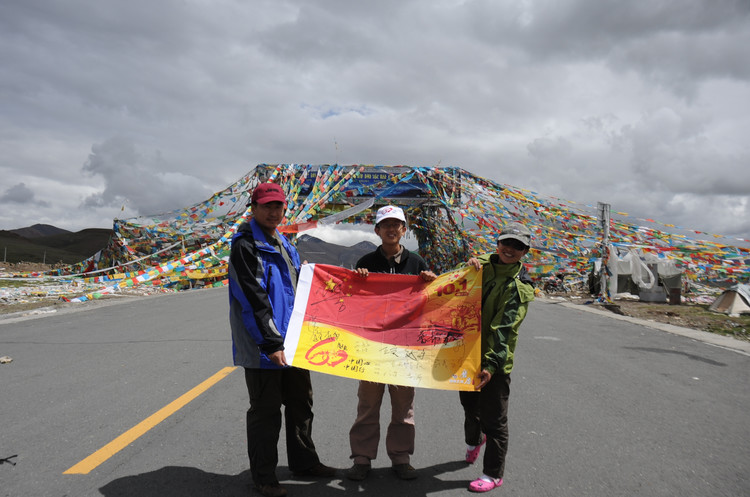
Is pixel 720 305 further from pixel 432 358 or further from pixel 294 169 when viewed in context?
pixel 294 169

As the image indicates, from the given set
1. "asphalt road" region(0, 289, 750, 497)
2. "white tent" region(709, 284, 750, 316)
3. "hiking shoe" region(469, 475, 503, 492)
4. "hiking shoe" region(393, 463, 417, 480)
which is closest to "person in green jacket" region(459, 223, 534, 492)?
"hiking shoe" region(469, 475, 503, 492)

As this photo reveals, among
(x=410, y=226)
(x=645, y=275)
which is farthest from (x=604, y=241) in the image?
(x=410, y=226)

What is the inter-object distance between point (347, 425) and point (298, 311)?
1343 millimetres

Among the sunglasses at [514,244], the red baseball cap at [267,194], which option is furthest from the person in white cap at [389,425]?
the red baseball cap at [267,194]

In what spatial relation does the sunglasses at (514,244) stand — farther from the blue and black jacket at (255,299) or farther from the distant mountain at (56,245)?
the distant mountain at (56,245)

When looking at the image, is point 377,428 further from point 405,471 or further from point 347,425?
point 347,425

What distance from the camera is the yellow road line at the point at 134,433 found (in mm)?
3277

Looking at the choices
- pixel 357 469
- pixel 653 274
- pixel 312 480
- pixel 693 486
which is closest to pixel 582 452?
pixel 693 486

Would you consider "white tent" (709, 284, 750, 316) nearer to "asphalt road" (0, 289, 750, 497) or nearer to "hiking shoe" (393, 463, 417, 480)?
"asphalt road" (0, 289, 750, 497)

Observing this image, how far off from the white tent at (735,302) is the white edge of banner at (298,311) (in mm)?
13712

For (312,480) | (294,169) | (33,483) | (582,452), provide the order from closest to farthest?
(33,483)
(312,480)
(582,452)
(294,169)

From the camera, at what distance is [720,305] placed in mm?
13680

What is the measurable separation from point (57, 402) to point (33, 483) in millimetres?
1799

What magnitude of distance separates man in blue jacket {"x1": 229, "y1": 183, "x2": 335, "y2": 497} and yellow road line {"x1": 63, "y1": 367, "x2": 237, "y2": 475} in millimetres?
1114
